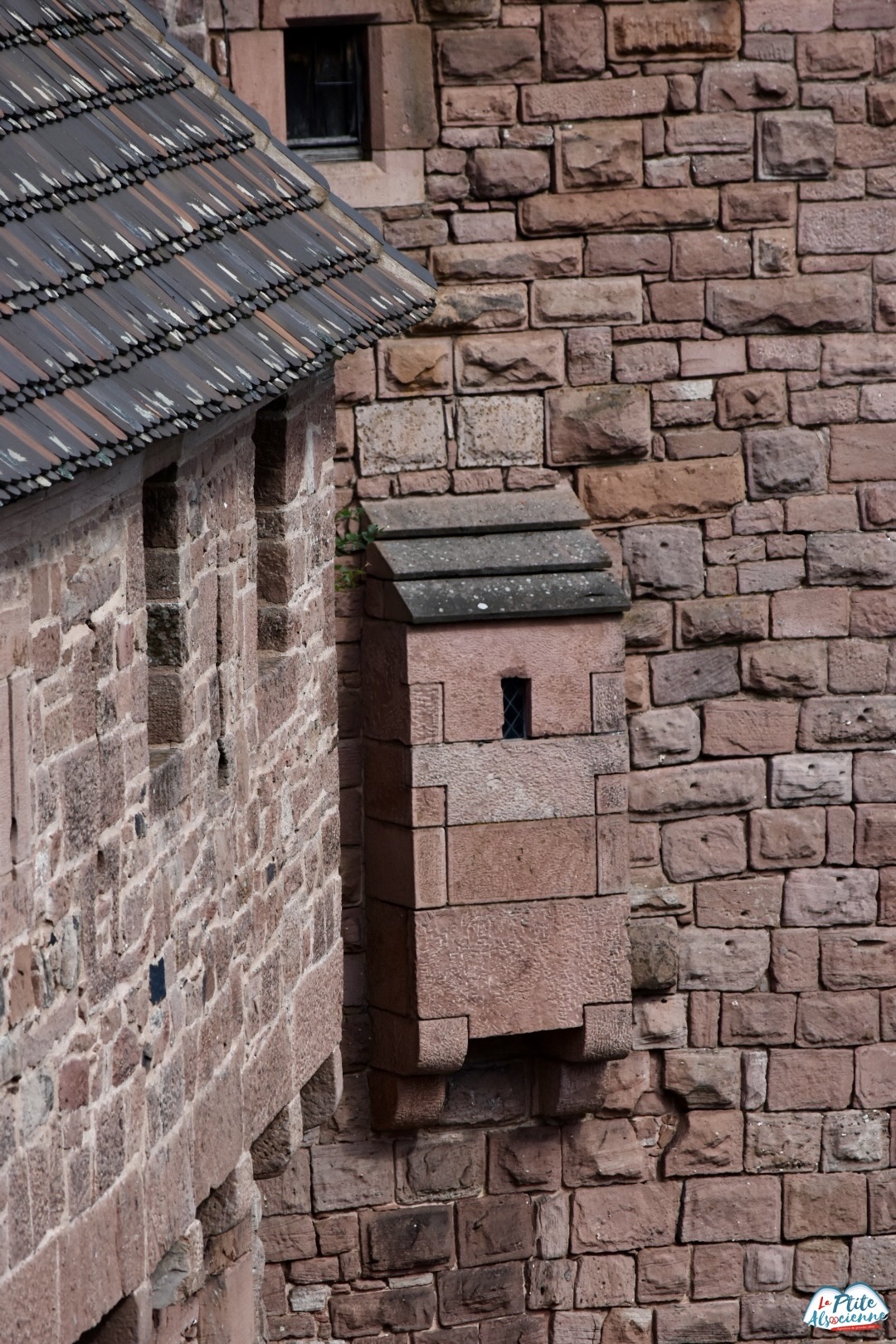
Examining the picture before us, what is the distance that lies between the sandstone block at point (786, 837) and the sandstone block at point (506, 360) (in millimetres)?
1887

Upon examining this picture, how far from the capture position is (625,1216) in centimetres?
1023

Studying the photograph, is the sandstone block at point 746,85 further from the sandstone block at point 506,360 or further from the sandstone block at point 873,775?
the sandstone block at point 873,775

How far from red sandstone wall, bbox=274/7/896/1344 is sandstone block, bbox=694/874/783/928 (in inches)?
0.4

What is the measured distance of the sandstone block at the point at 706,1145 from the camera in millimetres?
10188

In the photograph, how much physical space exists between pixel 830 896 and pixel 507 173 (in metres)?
3.01

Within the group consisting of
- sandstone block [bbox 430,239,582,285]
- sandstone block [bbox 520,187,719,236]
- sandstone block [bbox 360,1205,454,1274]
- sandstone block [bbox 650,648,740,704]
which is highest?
sandstone block [bbox 520,187,719,236]

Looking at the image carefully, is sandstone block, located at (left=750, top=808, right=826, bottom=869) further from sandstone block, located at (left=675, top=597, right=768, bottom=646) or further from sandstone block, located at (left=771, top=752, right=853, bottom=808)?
sandstone block, located at (left=675, top=597, right=768, bottom=646)

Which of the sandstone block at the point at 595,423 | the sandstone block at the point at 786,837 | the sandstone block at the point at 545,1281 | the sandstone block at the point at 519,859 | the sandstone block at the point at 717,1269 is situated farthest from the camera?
the sandstone block at the point at 717,1269

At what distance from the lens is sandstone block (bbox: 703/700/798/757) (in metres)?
9.91

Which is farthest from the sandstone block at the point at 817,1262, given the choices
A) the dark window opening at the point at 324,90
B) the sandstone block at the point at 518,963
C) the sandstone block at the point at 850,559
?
the dark window opening at the point at 324,90

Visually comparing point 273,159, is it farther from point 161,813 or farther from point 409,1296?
point 409,1296

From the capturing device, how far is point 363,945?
9.77 metres

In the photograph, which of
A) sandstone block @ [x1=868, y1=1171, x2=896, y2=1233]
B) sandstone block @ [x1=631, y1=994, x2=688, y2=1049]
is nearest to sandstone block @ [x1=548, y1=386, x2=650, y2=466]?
sandstone block @ [x1=631, y1=994, x2=688, y2=1049]

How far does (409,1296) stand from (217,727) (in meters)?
3.94
